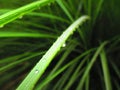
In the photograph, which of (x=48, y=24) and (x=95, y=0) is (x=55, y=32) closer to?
(x=48, y=24)

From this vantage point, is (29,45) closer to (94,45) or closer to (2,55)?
(2,55)

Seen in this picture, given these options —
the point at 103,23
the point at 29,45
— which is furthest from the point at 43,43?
the point at 103,23

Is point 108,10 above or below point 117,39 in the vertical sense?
above

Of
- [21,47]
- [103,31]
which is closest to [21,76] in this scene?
[21,47]

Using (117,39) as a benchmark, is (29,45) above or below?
above

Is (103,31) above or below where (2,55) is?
below

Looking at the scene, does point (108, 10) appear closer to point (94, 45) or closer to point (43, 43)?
point (94, 45)

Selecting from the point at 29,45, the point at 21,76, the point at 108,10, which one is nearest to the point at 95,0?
the point at 108,10
